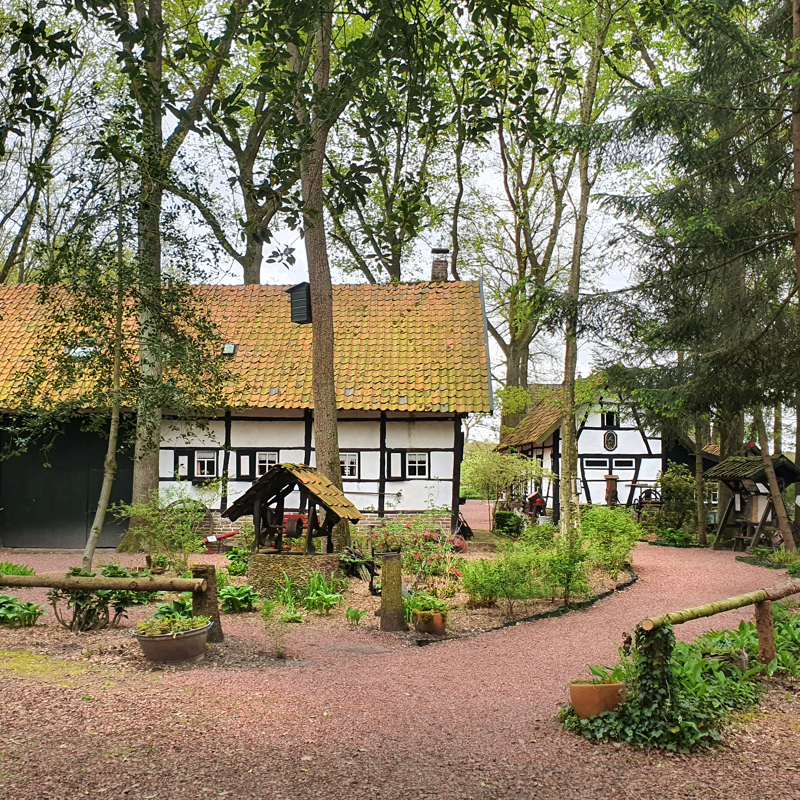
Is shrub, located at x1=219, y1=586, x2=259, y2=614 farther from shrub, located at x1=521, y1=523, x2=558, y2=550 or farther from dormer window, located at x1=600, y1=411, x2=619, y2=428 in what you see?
dormer window, located at x1=600, y1=411, x2=619, y2=428

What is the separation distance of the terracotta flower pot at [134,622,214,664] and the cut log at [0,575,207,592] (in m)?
0.51

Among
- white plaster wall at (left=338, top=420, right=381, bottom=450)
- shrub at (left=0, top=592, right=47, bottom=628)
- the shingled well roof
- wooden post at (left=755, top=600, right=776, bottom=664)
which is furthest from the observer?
the shingled well roof

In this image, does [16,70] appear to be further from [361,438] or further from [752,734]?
[361,438]

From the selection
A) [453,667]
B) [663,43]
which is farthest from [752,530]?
[453,667]

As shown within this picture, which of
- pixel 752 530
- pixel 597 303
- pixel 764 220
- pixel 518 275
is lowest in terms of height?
pixel 752 530

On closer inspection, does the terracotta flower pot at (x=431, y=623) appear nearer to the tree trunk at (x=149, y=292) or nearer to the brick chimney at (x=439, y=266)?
the tree trunk at (x=149, y=292)

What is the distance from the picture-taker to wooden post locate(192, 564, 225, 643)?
736 centimetres

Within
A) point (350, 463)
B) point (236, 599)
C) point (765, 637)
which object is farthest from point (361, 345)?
point (765, 637)

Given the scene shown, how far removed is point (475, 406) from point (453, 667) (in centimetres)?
953

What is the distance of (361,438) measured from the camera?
17406 millimetres

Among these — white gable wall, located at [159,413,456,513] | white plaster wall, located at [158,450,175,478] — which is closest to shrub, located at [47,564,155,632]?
white gable wall, located at [159,413,456,513]

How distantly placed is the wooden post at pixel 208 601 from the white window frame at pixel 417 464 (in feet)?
32.7

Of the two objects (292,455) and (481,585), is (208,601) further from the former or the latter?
(292,455)

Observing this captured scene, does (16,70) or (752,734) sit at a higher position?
(16,70)
